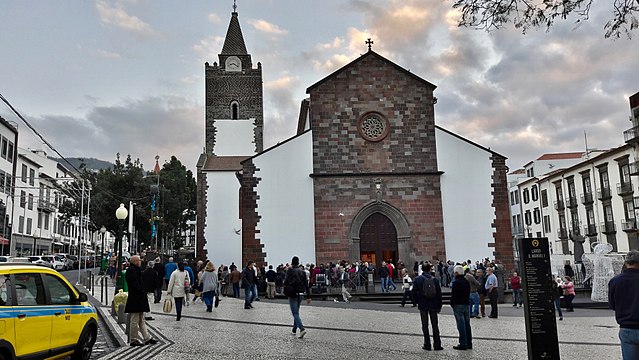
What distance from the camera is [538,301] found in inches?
298

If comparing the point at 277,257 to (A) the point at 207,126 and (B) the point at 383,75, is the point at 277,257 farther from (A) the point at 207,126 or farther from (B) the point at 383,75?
(A) the point at 207,126

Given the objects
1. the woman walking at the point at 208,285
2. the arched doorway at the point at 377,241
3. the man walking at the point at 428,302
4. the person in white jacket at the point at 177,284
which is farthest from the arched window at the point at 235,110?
the man walking at the point at 428,302

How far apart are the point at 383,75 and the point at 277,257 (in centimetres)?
1143

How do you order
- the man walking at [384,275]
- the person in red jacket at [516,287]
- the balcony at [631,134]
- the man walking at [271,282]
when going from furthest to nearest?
the balcony at [631,134]
the man walking at [384,275]
the man walking at [271,282]
the person in red jacket at [516,287]

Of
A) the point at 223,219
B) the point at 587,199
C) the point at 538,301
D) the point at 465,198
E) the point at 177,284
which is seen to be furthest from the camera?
the point at 223,219

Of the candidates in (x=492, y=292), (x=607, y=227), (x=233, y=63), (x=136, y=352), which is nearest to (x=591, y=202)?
(x=607, y=227)

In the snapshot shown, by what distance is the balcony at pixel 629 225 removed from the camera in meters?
36.7

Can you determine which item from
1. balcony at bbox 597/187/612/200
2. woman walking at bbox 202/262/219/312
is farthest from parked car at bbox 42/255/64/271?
balcony at bbox 597/187/612/200

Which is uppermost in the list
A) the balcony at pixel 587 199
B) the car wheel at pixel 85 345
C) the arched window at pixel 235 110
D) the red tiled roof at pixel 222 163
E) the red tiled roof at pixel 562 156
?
the arched window at pixel 235 110

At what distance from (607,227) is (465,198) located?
20251 millimetres

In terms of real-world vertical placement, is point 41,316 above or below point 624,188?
below

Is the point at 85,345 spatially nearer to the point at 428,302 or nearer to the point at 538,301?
the point at 428,302

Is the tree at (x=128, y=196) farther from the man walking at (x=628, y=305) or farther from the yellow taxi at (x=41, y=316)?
the man walking at (x=628, y=305)

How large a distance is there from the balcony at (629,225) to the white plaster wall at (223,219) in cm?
2905
